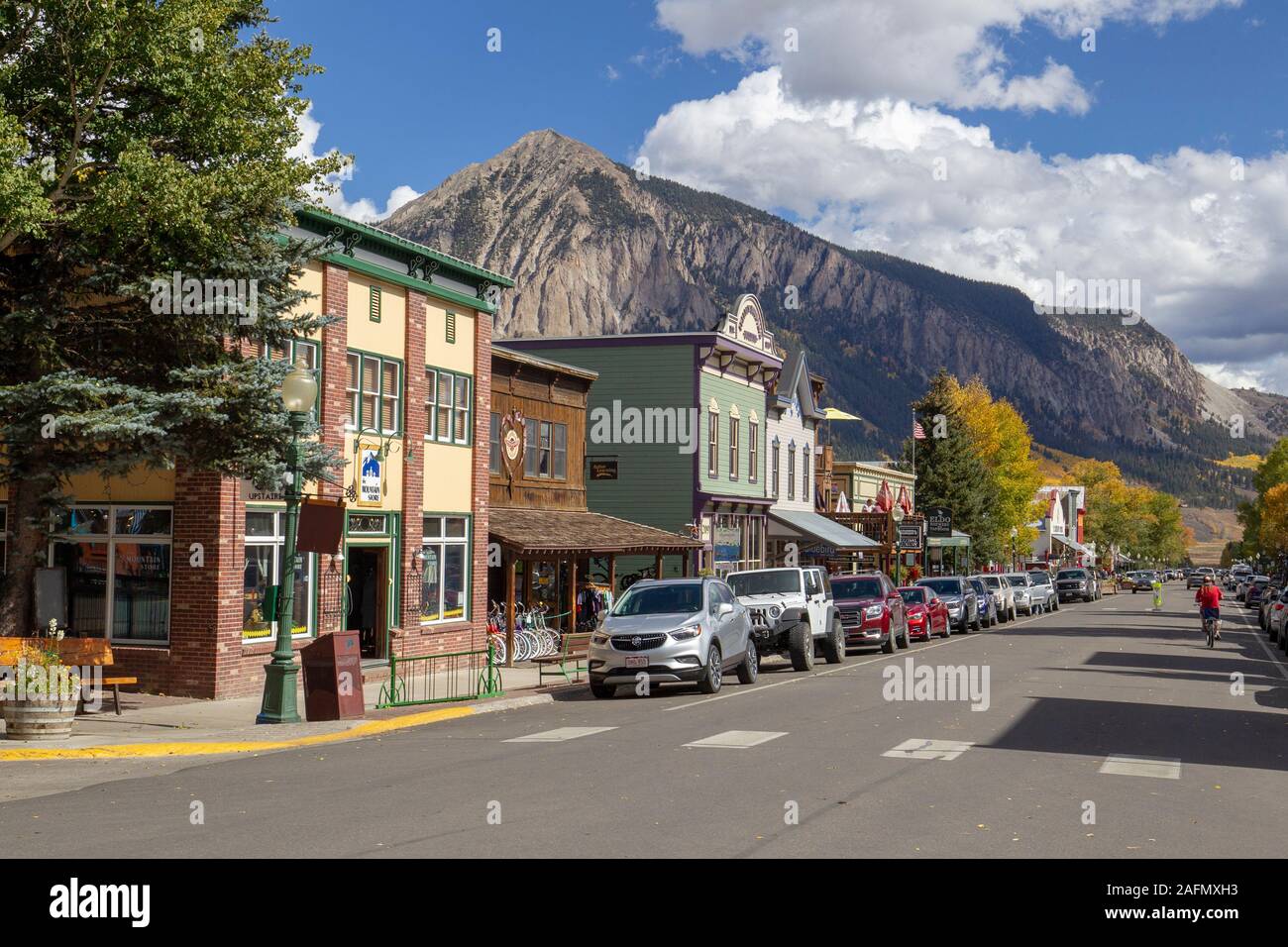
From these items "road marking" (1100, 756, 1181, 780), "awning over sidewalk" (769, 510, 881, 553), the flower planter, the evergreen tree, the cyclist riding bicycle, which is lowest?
"road marking" (1100, 756, 1181, 780)

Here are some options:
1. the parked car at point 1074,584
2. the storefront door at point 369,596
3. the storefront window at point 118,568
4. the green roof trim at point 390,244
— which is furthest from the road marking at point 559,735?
the parked car at point 1074,584

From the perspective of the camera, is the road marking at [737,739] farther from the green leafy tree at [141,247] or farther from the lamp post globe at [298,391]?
the green leafy tree at [141,247]

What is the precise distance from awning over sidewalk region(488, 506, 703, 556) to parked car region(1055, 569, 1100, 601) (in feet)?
147

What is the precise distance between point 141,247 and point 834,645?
54.7 ft

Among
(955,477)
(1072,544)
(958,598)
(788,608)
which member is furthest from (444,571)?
(1072,544)

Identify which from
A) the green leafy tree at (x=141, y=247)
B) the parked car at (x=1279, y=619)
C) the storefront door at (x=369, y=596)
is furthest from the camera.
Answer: the parked car at (x=1279, y=619)

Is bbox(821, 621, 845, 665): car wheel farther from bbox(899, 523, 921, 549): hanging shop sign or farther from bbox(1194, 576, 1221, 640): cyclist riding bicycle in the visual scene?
bbox(899, 523, 921, 549): hanging shop sign

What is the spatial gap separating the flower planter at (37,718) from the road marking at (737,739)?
7108 millimetres

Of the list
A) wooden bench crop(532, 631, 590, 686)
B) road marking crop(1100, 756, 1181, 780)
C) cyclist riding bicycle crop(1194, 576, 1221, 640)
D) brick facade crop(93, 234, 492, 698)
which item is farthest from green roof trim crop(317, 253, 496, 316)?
cyclist riding bicycle crop(1194, 576, 1221, 640)

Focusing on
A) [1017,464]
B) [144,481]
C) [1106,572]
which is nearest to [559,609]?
[144,481]

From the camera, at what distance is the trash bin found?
17.5m

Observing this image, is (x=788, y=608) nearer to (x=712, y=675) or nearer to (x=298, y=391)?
(x=712, y=675)

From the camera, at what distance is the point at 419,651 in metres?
25.2

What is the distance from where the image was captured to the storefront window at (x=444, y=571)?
25.9 metres
